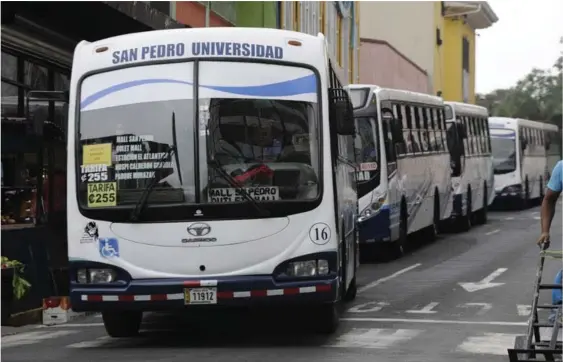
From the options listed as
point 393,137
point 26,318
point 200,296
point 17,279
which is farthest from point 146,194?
point 393,137

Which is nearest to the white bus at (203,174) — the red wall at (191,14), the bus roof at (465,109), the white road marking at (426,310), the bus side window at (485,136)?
the white road marking at (426,310)

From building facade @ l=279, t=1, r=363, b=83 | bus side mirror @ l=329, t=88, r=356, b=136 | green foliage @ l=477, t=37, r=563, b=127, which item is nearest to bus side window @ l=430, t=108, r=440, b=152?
building facade @ l=279, t=1, r=363, b=83

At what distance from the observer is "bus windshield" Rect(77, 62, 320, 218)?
11383mm

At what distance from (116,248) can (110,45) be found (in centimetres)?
193

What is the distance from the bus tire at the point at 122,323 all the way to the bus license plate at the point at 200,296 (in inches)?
51.2

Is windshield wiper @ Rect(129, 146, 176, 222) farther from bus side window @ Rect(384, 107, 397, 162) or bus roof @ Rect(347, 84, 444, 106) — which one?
bus side window @ Rect(384, 107, 397, 162)

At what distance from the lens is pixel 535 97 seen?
306ft

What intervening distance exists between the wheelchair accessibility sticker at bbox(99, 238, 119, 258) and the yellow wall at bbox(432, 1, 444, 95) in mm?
48505

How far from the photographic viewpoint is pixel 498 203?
146ft

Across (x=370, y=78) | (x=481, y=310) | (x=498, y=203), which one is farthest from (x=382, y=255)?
(x=370, y=78)

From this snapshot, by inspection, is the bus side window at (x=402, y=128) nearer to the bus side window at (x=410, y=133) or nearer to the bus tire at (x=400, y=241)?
the bus side window at (x=410, y=133)

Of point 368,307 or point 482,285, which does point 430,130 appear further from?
point 368,307

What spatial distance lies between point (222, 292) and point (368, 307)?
4.31 metres

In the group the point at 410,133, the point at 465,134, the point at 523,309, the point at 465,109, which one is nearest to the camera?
the point at 523,309
